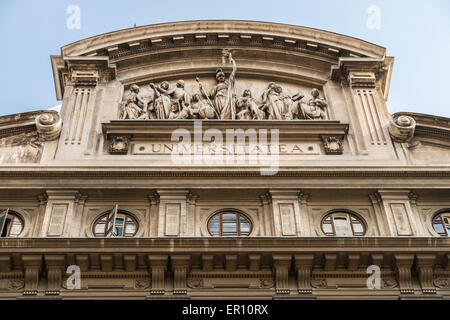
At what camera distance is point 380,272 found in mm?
18438

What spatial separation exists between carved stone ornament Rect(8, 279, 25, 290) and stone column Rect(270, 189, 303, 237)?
21.7ft

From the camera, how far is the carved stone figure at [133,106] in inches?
940

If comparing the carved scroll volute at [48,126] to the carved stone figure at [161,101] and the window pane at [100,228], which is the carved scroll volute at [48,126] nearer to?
the carved stone figure at [161,101]

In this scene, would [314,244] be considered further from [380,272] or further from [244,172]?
[244,172]

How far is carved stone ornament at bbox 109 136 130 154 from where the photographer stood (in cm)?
2238

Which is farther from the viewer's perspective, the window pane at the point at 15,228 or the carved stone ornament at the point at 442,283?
the window pane at the point at 15,228

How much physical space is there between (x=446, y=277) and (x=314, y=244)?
341cm

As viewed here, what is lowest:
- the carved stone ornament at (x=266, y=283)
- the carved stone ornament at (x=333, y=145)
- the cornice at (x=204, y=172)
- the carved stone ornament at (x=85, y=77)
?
the carved stone ornament at (x=266, y=283)

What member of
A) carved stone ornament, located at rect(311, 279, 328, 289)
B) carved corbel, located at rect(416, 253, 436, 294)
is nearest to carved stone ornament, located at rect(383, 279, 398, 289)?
carved corbel, located at rect(416, 253, 436, 294)

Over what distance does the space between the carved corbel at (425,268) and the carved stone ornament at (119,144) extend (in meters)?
9.33

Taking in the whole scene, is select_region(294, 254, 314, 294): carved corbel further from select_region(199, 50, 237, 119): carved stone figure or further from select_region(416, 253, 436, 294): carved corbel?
select_region(199, 50, 237, 119): carved stone figure

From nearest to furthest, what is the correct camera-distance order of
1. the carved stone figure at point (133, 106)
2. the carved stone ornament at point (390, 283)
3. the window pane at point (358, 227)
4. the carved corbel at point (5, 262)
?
the carved corbel at point (5, 262) < the carved stone ornament at point (390, 283) < the window pane at point (358, 227) < the carved stone figure at point (133, 106)

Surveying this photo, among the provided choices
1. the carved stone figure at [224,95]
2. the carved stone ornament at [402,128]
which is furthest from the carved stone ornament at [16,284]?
the carved stone ornament at [402,128]
